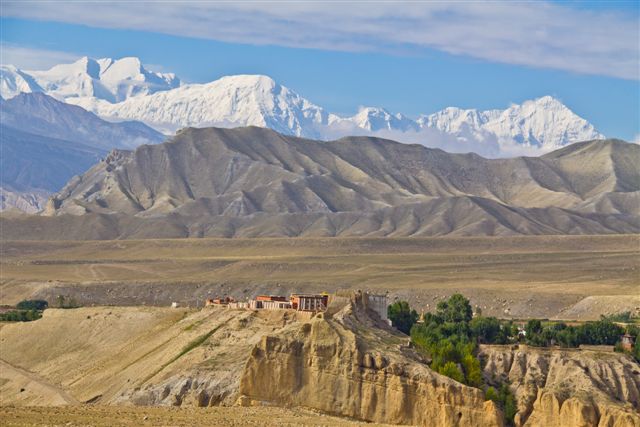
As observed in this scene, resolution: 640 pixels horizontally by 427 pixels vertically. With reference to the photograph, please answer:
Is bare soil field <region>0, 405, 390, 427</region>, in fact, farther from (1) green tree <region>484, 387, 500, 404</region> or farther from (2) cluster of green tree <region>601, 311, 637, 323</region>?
(2) cluster of green tree <region>601, 311, 637, 323</region>

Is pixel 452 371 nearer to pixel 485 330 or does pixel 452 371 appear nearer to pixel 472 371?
pixel 472 371

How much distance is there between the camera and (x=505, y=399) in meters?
82.1

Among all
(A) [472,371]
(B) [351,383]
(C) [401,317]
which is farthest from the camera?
(C) [401,317]

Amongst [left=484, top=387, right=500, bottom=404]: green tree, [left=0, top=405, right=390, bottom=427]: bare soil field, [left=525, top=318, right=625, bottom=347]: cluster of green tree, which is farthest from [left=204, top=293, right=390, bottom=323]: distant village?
[left=0, top=405, right=390, bottom=427]: bare soil field

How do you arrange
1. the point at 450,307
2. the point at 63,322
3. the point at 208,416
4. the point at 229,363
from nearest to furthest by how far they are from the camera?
the point at 208,416, the point at 229,363, the point at 63,322, the point at 450,307

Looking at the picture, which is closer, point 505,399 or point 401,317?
point 505,399

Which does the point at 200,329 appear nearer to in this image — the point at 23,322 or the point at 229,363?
the point at 229,363

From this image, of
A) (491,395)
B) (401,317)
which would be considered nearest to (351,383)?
(491,395)

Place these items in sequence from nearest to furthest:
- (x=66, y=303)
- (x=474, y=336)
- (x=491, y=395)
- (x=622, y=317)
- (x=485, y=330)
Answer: (x=491, y=395)
(x=474, y=336)
(x=485, y=330)
(x=622, y=317)
(x=66, y=303)

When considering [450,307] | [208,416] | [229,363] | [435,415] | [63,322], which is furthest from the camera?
[450,307]

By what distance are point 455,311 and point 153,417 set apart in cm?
7493

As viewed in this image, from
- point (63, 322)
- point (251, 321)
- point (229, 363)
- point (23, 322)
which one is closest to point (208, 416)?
point (229, 363)

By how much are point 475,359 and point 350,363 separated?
17.5 meters

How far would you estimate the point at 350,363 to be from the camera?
236ft
